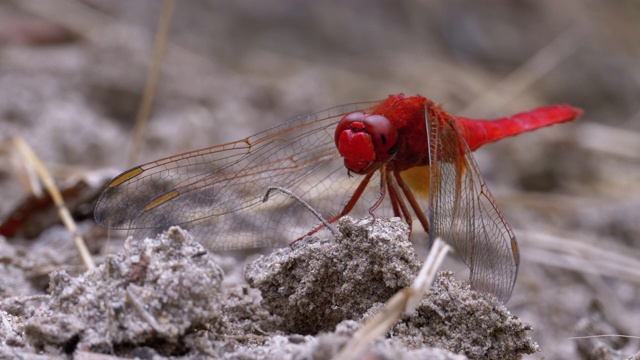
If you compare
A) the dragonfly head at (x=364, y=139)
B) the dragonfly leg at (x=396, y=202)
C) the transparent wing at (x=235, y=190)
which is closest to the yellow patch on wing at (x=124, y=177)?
the transparent wing at (x=235, y=190)

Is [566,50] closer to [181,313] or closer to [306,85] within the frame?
[306,85]

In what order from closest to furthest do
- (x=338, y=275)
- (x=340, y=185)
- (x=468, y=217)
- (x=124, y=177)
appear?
(x=338, y=275) → (x=468, y=217) → (x=124, y=177) → (x=340, y=185)

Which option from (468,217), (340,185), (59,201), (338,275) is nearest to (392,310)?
(338,275)

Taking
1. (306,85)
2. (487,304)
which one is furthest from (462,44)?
(487,304)

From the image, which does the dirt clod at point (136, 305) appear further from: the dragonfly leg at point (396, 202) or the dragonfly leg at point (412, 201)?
the dragonfly leg at point (412, 201)

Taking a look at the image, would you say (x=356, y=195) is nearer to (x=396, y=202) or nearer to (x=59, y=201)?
(x=396, y=202)

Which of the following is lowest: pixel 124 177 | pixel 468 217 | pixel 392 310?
pixel 392 310

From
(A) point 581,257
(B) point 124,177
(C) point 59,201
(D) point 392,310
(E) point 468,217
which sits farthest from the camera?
(A) point 581,257

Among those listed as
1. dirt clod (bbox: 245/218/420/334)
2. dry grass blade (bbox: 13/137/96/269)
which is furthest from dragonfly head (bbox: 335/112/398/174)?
dry grass blade (bbox: 13/137/96/269)
